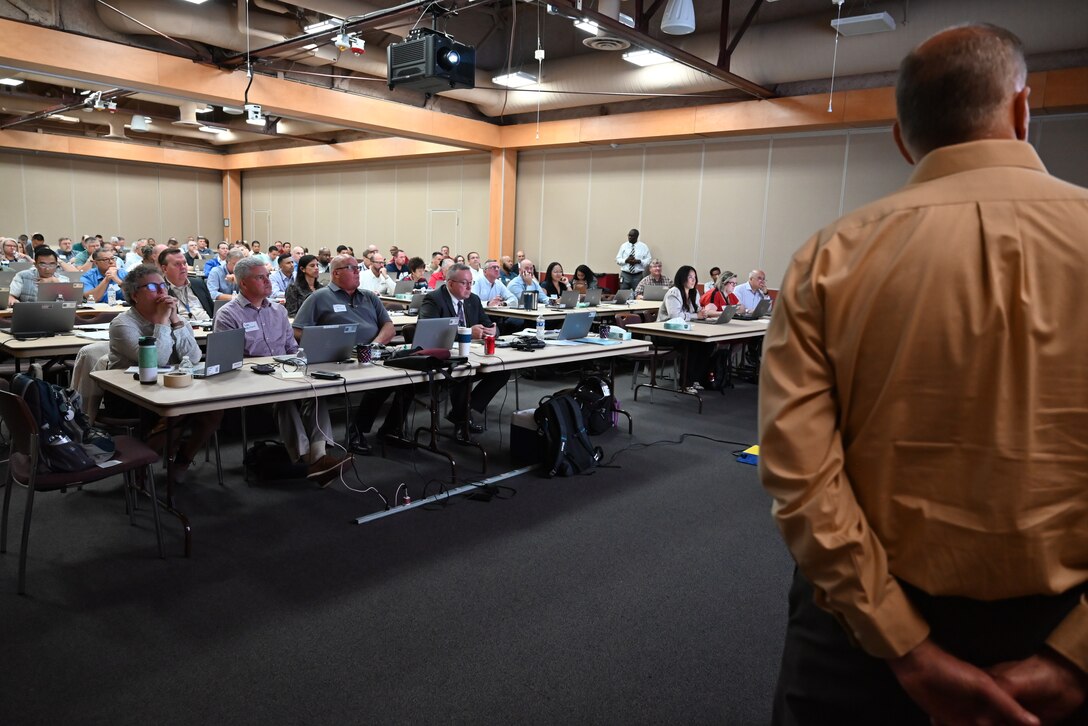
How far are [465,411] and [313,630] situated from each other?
2.39 m

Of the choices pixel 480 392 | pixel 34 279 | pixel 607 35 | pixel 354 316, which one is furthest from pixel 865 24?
pixel 34 279

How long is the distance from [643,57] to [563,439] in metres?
6.30

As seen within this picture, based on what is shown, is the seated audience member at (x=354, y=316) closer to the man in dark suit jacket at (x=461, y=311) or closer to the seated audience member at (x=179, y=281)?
the man in dark suit jacket at (x=461, y=311)

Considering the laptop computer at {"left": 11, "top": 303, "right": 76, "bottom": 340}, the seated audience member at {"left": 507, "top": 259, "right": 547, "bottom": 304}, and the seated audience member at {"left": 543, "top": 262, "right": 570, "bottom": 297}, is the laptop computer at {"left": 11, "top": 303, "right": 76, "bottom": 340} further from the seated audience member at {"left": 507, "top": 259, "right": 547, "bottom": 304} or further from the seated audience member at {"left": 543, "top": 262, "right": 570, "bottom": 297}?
the seated audience member at {"left": 543, "top": 262, "right": 570, "bottom": 297}

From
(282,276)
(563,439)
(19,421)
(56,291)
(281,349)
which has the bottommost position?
(563,439)

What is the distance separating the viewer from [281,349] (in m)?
4.57

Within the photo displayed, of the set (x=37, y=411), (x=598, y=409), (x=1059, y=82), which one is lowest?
(x=598, y=409)

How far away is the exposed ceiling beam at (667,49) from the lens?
6810 mm

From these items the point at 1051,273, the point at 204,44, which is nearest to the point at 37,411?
the point at 1051,273

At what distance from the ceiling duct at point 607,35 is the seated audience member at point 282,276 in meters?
4.26

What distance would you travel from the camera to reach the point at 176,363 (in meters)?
4.05

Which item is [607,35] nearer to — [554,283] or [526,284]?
[526,284]

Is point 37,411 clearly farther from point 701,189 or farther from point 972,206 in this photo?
point 701,189

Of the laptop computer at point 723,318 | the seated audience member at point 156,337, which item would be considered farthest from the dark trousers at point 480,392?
the laptop computer at point 723,318
